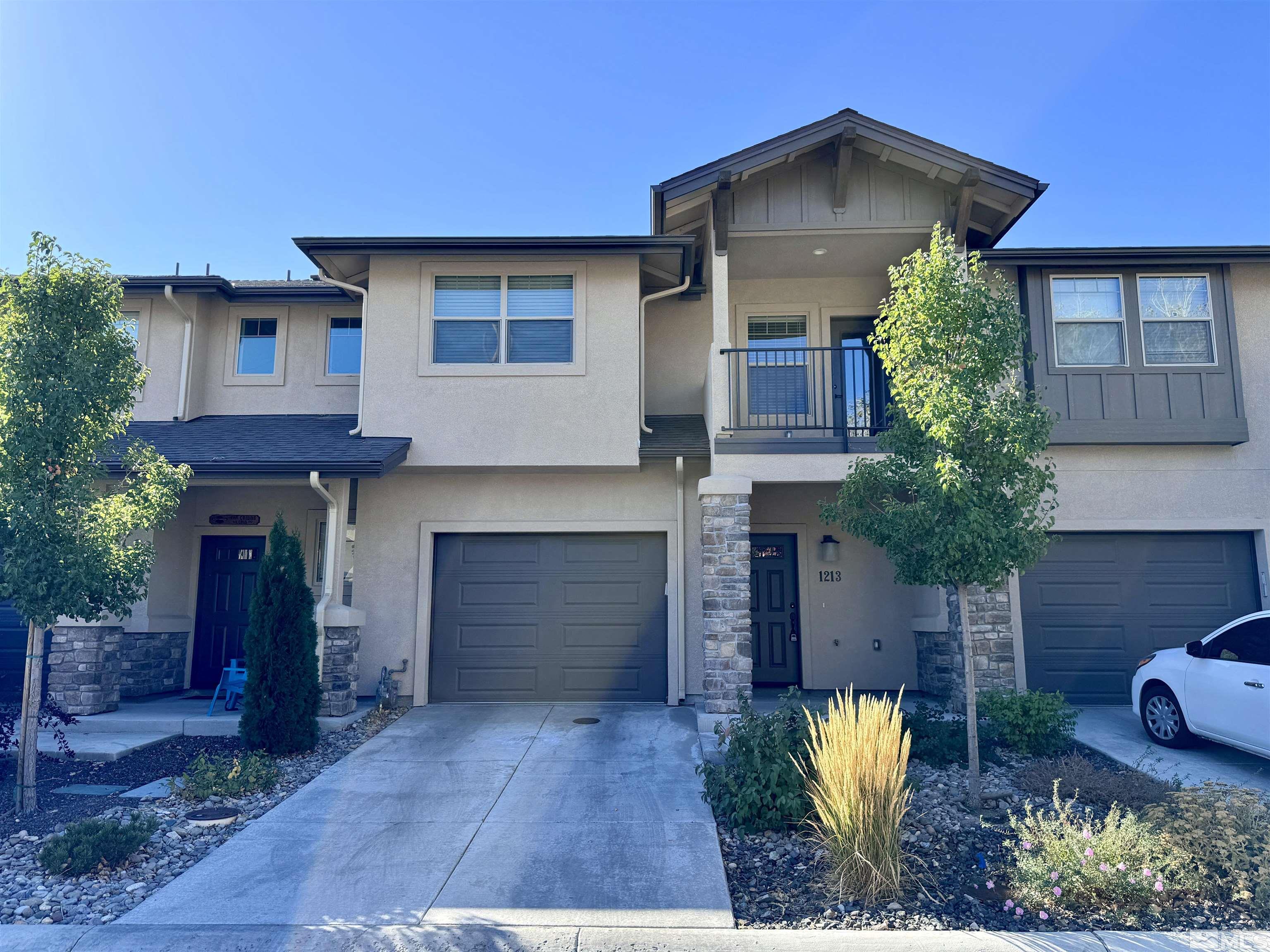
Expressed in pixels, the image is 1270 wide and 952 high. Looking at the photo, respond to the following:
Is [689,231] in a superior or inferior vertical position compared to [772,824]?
superior

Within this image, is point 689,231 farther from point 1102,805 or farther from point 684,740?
point 1102,805

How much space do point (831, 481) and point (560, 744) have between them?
4.26 m

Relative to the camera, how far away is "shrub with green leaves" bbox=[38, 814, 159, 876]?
16.3ft

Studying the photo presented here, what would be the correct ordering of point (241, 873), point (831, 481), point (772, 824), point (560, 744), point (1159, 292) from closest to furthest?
point (241, 873), point (772, 824), point (560, 744), point (831, 481), point (1159, 292)

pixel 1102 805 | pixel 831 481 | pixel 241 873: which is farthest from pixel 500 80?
pixel 1102 805

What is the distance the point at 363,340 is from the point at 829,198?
20.2ft

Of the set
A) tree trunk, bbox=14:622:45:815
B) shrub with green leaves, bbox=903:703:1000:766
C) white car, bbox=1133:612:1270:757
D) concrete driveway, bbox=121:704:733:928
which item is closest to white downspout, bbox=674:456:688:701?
concrete driveway, bbox=121:704:733:928

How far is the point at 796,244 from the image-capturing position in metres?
9.91

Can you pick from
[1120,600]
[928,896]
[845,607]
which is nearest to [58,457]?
[928,896]

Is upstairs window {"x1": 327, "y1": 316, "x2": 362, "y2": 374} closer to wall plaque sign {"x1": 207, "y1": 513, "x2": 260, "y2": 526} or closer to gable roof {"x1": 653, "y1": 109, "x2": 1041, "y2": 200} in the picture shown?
wall plaque sign {"x1": 207, "y1": 513, "x2": 260, "y2": 526}

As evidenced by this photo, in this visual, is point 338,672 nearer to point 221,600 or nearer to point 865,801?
point 221,600

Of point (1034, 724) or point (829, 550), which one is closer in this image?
point (1034, 724)

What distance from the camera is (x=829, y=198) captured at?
963 cm

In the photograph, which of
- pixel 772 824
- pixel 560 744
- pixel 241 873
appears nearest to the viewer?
pixel 241 873
